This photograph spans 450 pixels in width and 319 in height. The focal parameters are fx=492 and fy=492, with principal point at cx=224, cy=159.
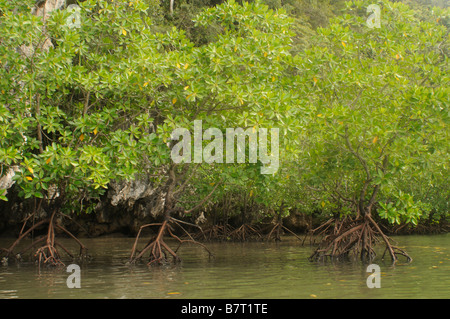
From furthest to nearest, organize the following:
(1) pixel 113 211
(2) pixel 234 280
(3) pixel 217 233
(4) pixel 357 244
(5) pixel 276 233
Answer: (1) pixel 113 211 → (3) pixel 217 233 → (5) pixel 276 233 → (4) pixel 357 244 → (2) pixel 234 280

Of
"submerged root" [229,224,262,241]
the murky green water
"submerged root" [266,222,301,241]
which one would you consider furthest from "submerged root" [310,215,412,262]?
"submerged root" [229,224,262,241]

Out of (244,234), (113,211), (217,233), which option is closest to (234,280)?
(244,234)

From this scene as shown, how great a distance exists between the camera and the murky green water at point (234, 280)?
255 inches

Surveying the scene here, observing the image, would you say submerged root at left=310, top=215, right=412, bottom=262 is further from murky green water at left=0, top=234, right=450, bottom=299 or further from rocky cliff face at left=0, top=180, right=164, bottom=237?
rocky cliff face at left=0, top=180, right=164, bottom=237

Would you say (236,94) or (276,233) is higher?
(236,94)

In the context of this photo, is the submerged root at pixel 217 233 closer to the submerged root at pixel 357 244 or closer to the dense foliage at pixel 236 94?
the submerged root at pixel 357 244

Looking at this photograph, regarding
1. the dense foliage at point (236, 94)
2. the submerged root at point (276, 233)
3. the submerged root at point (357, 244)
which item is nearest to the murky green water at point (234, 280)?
the submerged root at point (357, 244)

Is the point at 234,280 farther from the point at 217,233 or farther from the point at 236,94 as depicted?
the point at 217,233

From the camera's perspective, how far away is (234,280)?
7.71 meters

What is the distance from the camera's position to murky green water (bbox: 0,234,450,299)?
21.2ft

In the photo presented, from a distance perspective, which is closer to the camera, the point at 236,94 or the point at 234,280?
the point at 234,280
